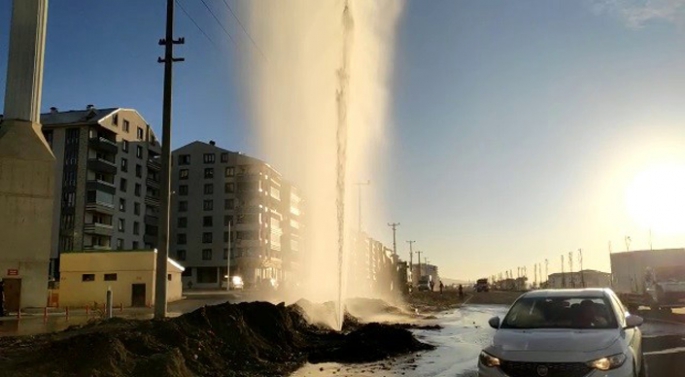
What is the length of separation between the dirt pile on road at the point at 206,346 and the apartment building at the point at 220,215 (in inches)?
3138

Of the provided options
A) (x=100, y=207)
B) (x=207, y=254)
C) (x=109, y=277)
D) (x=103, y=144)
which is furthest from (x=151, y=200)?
(x=109, y=277)

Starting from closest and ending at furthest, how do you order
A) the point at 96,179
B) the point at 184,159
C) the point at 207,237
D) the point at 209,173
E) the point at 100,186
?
the point at 100,186 < the point at 96,179 < the point at 207,237 < the point at 209,173 < the point at 184,159

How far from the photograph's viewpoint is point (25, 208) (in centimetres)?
3878

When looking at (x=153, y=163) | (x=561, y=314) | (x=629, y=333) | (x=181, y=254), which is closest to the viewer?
(x=629, y=333)

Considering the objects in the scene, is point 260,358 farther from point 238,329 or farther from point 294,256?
point 294,256

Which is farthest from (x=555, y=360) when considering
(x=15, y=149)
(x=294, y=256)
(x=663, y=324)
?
(x=294, y=256)

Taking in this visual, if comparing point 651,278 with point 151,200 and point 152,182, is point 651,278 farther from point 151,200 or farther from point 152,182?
point 152,182

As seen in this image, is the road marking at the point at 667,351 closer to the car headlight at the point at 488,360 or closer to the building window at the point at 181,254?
the car headlight at the point at 488,360

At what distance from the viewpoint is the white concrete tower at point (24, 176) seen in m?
38.0

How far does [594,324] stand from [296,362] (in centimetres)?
800

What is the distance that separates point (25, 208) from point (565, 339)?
39.0m

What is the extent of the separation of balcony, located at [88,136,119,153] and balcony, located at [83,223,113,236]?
417 inches

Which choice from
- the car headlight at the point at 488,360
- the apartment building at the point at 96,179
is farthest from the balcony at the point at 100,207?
the car headlight at the point at 488,360

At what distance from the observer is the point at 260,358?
14.7m
